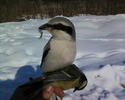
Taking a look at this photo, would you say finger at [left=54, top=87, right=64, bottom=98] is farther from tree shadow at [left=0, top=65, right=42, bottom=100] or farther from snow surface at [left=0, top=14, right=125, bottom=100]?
tree shadow at [left=0, top=65, right=42, bottom=100]

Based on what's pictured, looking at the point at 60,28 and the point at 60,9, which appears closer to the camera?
the point at 60,28

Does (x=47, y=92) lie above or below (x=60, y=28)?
below

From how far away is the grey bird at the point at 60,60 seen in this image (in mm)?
1607

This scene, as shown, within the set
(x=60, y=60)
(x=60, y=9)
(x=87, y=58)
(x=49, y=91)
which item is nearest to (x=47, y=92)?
(x=49, y=91)

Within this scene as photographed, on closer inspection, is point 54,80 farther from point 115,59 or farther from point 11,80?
point 115,59

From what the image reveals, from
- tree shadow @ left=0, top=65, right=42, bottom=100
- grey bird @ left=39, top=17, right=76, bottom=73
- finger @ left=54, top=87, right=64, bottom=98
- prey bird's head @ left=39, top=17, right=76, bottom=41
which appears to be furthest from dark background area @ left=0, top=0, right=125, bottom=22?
finger @ left=54, top=87, right=64, bottom=98

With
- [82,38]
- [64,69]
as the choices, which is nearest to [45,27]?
[64,69]

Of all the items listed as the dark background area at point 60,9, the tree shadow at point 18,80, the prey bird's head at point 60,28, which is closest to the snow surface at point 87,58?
the tree shadow at point 18,80

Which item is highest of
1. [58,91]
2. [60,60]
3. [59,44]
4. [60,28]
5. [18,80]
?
[60,28]

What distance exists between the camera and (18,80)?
450 cm

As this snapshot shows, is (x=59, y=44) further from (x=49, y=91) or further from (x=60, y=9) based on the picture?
(x=60, y=9)

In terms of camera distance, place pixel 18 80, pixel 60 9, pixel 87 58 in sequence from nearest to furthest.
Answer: pixel 18 80 < pixel 87 58 < pixel 60 9

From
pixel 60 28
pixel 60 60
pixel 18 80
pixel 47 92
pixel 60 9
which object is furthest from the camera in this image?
pixel 60 9

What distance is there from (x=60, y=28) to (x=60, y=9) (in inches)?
501
